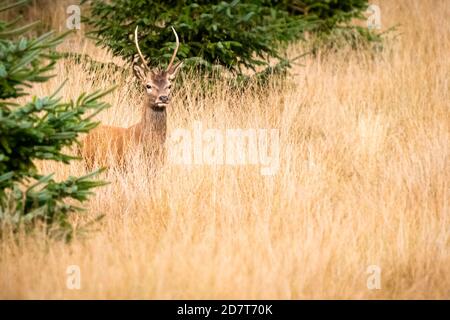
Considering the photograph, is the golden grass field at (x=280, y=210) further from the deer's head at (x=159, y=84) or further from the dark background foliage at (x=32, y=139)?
the deer's head at (x=159, y=84)

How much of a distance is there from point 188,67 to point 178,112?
2.14 ft

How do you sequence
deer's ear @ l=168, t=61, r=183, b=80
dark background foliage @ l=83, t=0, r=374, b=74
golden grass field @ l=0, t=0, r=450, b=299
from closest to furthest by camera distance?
golden grass field @ l=0, t=0, r=450, b=299 < deer's ear @ l=168, t=61, r=183, b=80 < dark background foliage @ l=83, t=0, r=374, b=74

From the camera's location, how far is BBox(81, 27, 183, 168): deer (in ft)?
21.3

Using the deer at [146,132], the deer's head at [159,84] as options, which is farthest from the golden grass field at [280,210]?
the deer's head at [159,84]

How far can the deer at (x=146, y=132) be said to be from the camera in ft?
21.3

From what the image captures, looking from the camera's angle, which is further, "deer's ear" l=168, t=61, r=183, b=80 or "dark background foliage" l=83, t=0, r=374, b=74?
"dark background foliage" l=83, t=0, r=374, b=74

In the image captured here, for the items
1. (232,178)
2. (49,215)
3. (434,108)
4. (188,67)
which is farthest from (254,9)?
(49,215)

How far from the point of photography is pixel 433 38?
10359mm

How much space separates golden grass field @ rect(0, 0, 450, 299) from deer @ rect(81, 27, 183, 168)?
0.39 m

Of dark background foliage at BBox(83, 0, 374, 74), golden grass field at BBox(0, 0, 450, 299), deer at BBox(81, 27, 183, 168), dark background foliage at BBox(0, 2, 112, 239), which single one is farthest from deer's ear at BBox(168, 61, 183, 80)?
dark background foliage at BBox(0, 2, 112, 239)

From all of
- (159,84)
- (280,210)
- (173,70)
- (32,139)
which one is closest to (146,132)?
(159,84)

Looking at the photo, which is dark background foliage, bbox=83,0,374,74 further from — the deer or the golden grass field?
the deer

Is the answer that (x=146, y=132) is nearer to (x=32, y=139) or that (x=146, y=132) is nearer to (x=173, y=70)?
(x=173, y=70)

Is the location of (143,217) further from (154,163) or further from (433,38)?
(433,38)
